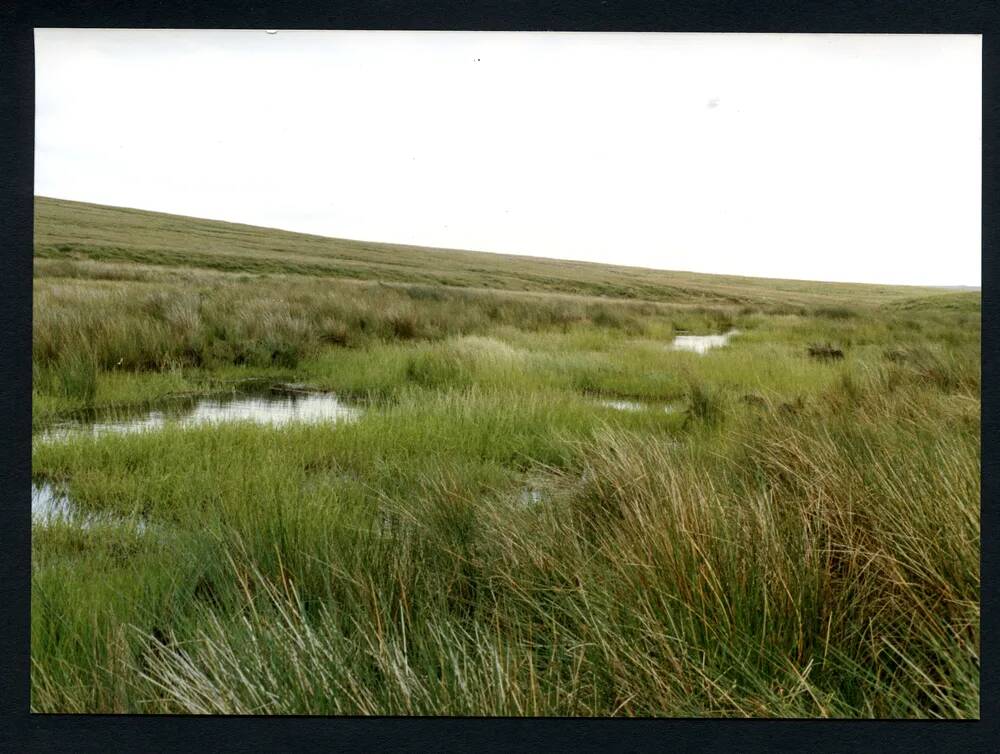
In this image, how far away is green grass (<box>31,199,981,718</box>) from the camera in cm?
193

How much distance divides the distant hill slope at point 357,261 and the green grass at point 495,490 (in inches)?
0.5

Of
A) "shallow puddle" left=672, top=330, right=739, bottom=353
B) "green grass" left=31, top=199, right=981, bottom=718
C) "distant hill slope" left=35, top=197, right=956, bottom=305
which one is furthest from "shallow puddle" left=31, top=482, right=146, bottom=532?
"shallow puddle" left=672, top=330, right=739, bottom=353

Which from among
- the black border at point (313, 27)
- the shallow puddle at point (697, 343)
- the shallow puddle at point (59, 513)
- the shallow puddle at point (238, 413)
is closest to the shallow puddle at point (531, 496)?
the shallow puddle at point (238, 413)

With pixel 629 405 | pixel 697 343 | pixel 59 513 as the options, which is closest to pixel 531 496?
pixel 629 405

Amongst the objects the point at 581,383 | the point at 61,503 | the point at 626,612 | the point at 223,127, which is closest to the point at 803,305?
the point at 581,383

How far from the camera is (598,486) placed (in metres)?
2.34

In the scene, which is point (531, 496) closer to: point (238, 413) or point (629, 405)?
point (629, 405)

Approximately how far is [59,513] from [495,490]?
1.50 m

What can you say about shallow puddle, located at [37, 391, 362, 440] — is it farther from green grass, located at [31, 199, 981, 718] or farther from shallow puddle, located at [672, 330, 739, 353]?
shallow puddle, located at [672, 330, 739, 353]

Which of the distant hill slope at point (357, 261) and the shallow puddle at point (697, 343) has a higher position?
the distant hill slope at point (357, 261)

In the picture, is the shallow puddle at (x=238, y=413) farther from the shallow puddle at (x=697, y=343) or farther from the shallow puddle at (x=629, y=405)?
the shallow puddle at (x=697, y=343)

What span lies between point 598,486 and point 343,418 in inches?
39.8

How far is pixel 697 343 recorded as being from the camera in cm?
278

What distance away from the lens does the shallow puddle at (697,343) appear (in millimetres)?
2713
